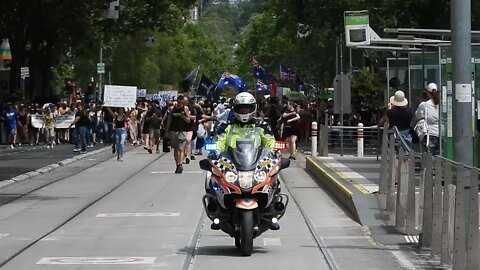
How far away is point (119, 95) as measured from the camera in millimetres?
43125

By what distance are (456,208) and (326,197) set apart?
10428 mm

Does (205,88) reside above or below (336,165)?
above

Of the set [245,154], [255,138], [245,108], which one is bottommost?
[245,154]

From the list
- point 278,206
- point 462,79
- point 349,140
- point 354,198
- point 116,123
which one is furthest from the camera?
point 349,140

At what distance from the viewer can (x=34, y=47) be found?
55062 millimetres

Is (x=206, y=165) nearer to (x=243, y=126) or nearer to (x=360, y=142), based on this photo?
(x=243, y=126)

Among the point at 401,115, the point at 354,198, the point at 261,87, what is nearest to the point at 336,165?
the point at 401,115

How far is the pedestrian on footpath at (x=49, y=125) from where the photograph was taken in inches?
1843

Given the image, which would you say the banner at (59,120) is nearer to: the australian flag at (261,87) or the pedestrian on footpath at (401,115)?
the australian flag at (261,87)

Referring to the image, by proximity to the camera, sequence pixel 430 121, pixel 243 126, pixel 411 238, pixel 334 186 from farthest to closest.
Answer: pixel 334 186 < pixel 430 121 < pixel 411 238 < pixel 243 126

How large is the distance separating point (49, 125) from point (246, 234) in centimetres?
3527

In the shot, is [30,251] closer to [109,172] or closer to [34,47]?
[109,172]

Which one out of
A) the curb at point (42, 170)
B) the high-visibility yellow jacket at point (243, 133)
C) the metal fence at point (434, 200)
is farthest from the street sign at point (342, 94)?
the high-visibility yellow jacket at point (243, 133)

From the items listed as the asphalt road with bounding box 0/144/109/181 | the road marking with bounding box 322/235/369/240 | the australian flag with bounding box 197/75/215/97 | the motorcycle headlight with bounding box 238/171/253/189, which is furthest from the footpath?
the australian flag with bounding box 197/75/215/97
